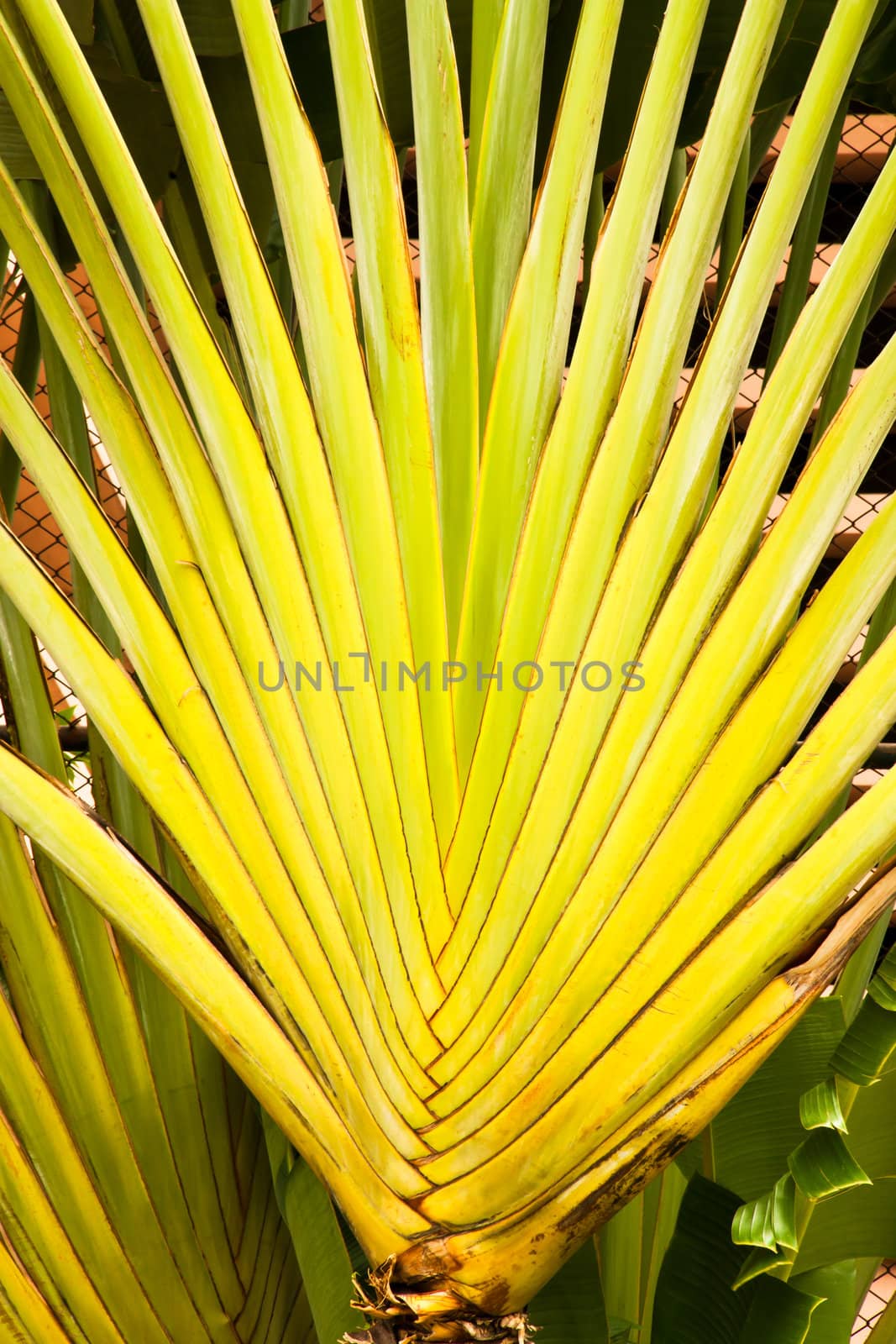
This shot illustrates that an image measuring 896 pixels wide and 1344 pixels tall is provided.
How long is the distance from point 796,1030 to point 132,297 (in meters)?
0.47

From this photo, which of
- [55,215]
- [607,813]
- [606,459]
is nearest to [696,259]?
[606,459]

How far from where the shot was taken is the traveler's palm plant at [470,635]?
0.99 feet

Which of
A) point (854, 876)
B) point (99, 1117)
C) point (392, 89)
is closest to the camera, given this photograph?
point (854, 876)

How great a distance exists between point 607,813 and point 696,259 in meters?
0.19

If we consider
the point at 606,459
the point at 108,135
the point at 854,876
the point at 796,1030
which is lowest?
the point at 796,1030

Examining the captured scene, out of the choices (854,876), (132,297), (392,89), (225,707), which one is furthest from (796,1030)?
(392,89)

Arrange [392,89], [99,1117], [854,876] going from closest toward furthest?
[854,876] < [99,1117] < [392,89]

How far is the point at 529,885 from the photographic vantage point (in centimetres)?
31

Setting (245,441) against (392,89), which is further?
(392,89)

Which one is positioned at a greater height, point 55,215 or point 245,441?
point 55,215

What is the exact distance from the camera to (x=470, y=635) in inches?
13.8

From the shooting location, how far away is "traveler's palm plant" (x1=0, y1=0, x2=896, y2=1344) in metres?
0.30

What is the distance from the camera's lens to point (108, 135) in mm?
341

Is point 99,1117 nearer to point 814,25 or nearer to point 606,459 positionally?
point 606,459
